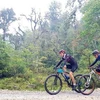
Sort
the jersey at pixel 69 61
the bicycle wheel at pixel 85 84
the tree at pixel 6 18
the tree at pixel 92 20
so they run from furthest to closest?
the tree at pixel 6 18
the tree at pixel 92 20
the bicycle wheel at pixel 85 84
the jersey at pixel 69 61

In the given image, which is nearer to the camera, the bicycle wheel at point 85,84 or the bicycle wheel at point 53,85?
the bicycle wheel at point 53,85

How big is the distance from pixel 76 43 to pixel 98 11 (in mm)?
7647

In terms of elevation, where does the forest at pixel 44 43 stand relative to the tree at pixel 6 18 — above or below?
below

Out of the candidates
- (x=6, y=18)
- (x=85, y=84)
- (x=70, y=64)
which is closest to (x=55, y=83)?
(x=70, y=64)

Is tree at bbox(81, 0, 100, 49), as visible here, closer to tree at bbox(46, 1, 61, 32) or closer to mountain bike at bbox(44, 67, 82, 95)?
mountain bike at bbox(44, 67, 82, 95)

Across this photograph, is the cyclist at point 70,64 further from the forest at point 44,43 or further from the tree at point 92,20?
the tree at point 92,20

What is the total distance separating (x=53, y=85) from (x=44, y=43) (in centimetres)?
2444

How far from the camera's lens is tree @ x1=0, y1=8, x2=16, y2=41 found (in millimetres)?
45263

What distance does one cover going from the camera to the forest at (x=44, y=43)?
66.6 feet

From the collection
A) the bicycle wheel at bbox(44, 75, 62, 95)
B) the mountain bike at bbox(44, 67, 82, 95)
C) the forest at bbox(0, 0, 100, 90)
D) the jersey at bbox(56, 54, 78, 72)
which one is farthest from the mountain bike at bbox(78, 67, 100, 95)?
the forest at bbox(0, 0, 100, 90)

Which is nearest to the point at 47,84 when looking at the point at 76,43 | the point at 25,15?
the point at 76,43

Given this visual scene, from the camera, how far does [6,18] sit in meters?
46.7

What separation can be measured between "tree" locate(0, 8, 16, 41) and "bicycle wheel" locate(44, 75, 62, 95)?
3708 centimetres

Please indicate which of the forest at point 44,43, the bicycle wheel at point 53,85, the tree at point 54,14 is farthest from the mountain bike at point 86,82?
the tree at point 54,14
